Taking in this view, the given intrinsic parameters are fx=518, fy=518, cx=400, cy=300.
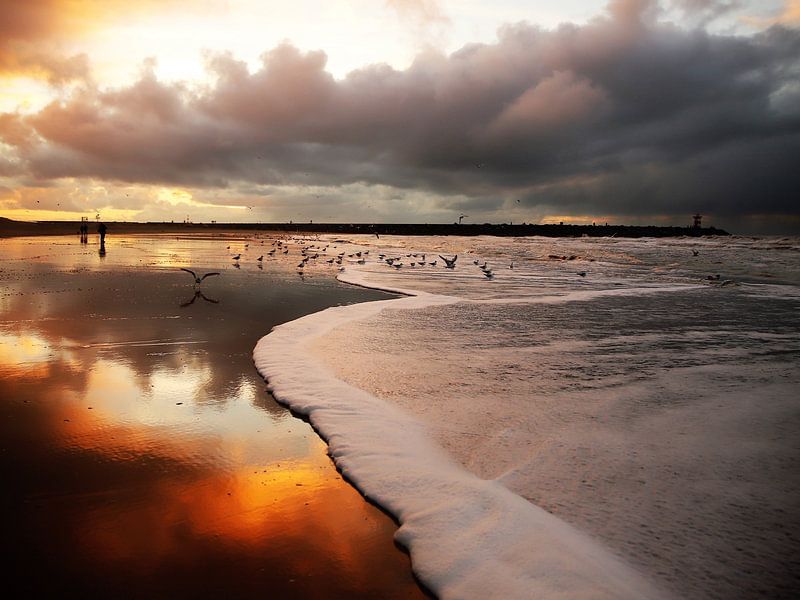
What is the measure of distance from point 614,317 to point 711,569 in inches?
426

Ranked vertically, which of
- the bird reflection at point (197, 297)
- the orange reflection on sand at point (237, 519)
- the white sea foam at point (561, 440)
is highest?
the bird reflection at point (197, 297)

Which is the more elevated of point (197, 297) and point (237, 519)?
point (197, 297)

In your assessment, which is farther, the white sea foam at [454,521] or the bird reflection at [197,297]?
the bird reflection at [197,297]

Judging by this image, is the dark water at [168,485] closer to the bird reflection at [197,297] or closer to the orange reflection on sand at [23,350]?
the orange reflection on sand at [23,350]

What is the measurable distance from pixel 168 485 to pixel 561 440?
12.8ft

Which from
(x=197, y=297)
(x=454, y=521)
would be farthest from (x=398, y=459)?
(x=197, y=297)

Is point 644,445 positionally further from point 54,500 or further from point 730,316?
point 730,316

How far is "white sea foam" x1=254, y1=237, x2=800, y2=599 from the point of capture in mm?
3590

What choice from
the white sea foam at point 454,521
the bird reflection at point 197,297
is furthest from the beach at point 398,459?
the bird reflection at point 197,297

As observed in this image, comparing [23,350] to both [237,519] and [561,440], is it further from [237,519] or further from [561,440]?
[561,440]

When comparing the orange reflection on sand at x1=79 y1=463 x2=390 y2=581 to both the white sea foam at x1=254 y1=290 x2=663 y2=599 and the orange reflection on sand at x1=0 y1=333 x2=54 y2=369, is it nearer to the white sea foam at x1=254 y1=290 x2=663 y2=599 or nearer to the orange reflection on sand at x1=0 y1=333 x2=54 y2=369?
the white sea foam at x1=254 y1=290 x2=663 y2=599

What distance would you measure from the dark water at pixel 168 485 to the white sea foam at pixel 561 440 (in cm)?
39

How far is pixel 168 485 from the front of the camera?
4406 mm

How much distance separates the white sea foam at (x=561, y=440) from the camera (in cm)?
359
